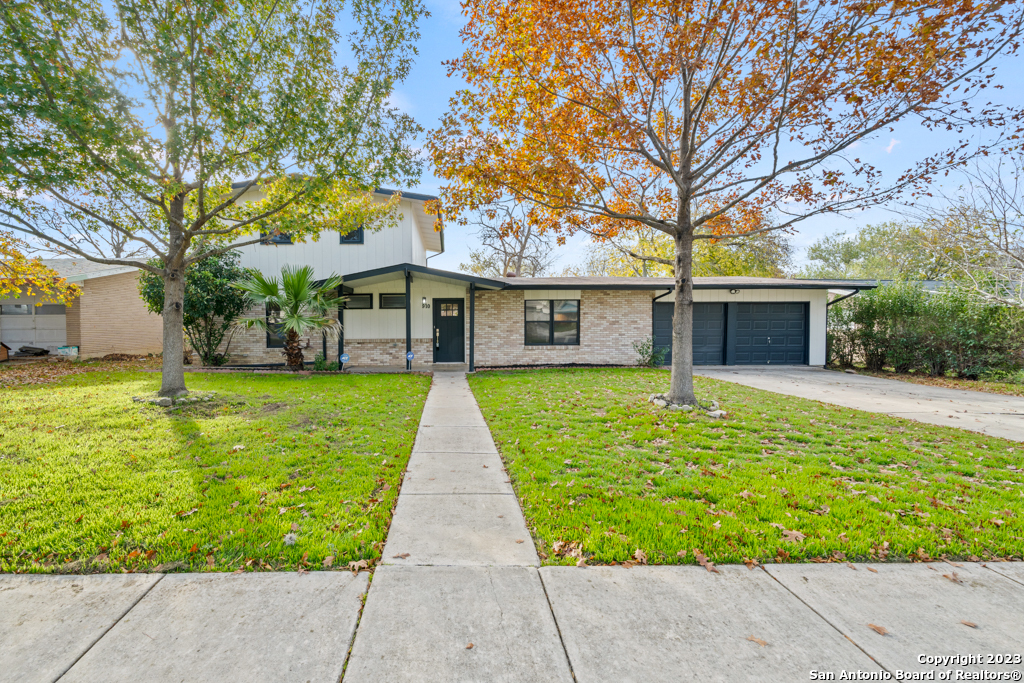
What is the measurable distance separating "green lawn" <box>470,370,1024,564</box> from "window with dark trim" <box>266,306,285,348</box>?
378 inches

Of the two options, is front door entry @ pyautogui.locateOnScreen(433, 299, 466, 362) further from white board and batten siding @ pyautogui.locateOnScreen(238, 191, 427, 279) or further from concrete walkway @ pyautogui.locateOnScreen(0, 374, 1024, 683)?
concrete walkway @ pyautogui.locateOnScreen(0, 374, 1024, 683)

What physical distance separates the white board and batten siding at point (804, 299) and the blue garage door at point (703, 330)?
32 cm

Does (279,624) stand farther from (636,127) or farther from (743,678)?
(636,127)

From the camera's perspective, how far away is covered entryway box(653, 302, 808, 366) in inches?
589

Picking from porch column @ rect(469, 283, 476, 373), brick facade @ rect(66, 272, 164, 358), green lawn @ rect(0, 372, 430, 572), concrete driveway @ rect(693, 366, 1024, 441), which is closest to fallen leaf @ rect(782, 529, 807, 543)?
green lawn @ rect(0, 372, 430, 572)

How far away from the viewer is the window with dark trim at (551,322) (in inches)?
570

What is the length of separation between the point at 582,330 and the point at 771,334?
6.79 metres

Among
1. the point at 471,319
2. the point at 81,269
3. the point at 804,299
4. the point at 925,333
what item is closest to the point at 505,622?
the point at 471,319

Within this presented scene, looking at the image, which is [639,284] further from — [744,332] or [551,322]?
[744,332]

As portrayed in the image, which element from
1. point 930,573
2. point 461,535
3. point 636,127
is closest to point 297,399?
point 461,535

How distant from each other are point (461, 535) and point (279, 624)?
4.03ft

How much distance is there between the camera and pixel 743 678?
183 centimetres

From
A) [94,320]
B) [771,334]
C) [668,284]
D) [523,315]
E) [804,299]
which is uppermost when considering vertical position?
[668,284]

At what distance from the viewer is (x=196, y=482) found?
3.91 metres
